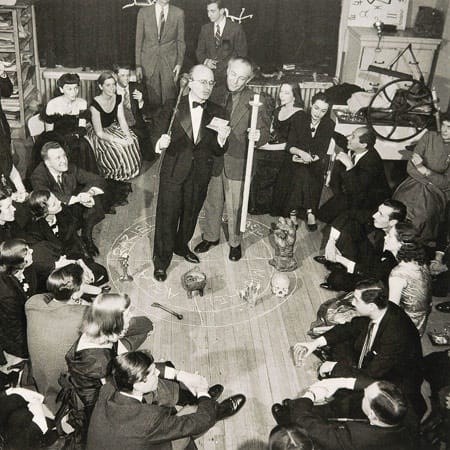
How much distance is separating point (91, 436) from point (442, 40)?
6595 mm

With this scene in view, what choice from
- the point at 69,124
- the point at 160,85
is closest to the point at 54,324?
the point at 69,124

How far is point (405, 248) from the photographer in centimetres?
422

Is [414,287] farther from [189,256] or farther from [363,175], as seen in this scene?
[189,256]

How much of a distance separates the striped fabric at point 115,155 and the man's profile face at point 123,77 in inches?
21.2

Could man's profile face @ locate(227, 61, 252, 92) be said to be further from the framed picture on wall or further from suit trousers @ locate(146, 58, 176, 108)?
the framed picture on wall

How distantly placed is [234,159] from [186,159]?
1.88ft

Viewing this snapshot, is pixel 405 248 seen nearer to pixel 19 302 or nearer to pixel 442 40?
pixel 19 302

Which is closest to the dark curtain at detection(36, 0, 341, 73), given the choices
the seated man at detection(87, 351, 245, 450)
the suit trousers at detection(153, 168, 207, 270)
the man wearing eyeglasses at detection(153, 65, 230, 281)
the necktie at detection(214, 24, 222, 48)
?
the necktie at detection(214, 24, 222, 48)

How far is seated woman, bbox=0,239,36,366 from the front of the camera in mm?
3953

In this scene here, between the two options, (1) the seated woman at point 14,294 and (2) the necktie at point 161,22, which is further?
(2) the necktie at point 161,22

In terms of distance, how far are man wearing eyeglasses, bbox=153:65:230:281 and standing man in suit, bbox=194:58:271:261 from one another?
→ 0.19 meters

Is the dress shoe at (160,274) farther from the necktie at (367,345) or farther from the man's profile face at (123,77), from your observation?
the man's profile face at (123,77)

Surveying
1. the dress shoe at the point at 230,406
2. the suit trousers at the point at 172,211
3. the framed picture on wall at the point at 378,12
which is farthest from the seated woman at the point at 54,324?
the framed picture on wall at the point at 378,12

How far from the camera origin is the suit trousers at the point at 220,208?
18.0 ft
